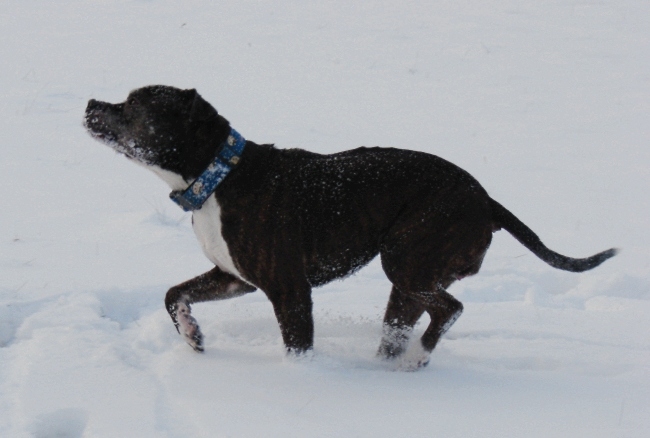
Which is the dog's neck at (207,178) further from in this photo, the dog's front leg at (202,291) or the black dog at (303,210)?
the dog's front leg at (202,291)

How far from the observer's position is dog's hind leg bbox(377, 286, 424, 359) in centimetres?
446

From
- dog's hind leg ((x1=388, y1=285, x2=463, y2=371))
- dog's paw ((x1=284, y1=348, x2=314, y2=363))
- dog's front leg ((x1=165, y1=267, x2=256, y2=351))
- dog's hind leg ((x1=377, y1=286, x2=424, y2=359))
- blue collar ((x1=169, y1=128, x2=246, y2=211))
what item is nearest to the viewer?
blue collar ((x1=169, y1=128, x2=246, y2=211))

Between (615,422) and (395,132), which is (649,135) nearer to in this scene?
(395,132)

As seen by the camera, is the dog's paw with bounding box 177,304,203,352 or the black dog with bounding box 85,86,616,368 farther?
the dog's paw with bounding box 177,304,203,352

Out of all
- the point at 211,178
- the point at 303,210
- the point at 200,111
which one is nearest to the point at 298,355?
the point at 303,210

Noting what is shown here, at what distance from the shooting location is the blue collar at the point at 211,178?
3.88m

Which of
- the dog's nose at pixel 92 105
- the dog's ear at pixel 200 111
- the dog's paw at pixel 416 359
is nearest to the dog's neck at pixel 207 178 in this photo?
the dog's ear at pixel 200 111

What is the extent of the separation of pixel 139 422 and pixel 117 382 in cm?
48

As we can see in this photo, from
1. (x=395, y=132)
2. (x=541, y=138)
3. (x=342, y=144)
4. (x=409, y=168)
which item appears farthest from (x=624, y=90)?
(x=409, y=168)

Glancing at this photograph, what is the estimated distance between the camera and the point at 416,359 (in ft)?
13.7

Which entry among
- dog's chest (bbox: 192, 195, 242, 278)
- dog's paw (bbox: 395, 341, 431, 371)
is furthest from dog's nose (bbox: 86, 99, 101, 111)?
dog's paw (bbox: 395, 341, 431, 371)

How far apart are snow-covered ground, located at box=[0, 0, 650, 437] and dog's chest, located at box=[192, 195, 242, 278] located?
513 mm

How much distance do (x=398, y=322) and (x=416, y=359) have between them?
40 centimetres

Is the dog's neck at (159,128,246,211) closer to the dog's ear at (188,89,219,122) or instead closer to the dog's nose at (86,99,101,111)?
the dog's ear at (188,89,219,122)
